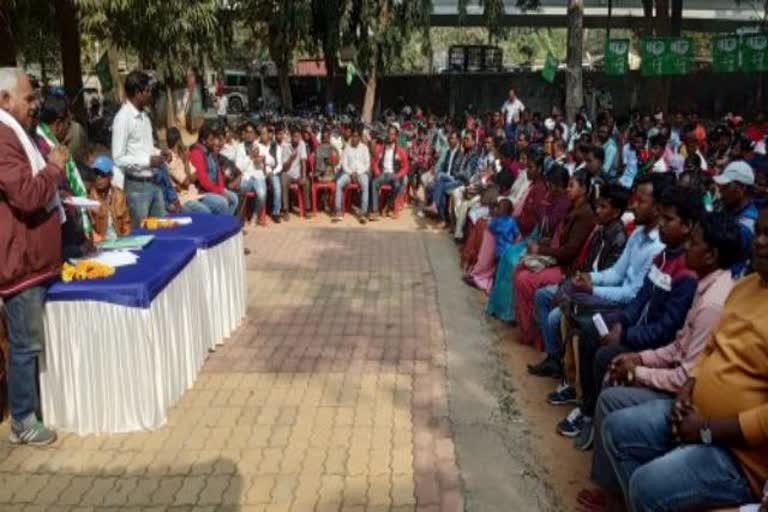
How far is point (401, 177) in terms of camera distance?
11539 mm

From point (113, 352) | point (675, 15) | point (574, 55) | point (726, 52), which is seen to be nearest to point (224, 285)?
point (113, 352)

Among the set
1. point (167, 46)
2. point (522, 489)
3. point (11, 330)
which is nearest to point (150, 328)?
point (11, 330)

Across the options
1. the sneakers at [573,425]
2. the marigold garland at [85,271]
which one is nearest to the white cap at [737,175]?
the sneakers at [573,425]

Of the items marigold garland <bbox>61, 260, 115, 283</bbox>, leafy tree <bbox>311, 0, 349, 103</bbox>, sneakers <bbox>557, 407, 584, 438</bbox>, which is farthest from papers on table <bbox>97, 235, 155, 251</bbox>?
leafy tree <bbox>311, 0, 349, 103</bbox>

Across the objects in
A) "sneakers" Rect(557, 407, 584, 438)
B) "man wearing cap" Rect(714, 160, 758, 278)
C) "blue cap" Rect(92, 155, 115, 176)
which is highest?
"blue cap" Rect(92, 155, 115, 176)

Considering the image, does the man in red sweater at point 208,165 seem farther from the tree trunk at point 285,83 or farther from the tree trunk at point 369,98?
the tree trunk at point 285,83

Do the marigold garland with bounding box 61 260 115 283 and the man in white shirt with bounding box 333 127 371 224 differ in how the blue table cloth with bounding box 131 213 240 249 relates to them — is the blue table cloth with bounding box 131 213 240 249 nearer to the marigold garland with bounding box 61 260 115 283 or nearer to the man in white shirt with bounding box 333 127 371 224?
the marigold garland with bounding box 61 260 115 283

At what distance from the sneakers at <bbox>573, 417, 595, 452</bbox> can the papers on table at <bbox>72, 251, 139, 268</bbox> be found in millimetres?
2776

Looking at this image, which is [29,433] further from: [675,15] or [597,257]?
[675,15]

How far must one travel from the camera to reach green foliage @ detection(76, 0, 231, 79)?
11.7 meters

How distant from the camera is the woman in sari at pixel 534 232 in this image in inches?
251

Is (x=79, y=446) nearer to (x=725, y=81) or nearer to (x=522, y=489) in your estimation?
(x=522, y=489)

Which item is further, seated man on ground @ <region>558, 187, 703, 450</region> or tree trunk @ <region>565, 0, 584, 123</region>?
tree trunk @ <region>565, 0, 584, 123</region>

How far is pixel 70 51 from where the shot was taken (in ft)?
43.6
